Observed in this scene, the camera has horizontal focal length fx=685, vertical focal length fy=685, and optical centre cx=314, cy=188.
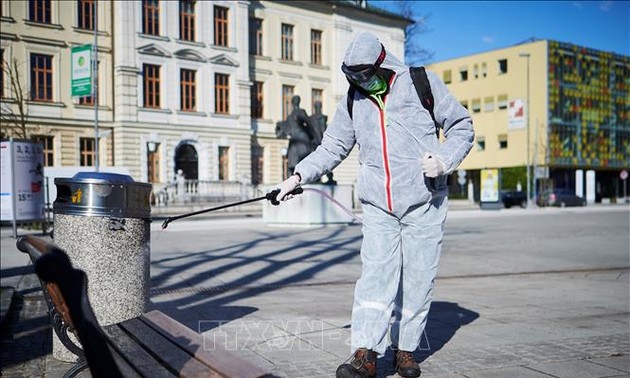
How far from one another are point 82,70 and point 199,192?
1982 cm

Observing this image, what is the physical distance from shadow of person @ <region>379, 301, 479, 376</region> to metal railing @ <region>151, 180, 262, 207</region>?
31556 millimetres

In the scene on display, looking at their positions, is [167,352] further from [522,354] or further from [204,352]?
[522,354]

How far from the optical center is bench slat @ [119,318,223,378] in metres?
2.05

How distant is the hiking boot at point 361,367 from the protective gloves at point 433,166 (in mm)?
997

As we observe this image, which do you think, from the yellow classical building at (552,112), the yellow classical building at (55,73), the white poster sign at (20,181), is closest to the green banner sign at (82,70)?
the white poster sign at (20,181)

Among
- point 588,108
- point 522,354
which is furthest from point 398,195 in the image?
point 588,108

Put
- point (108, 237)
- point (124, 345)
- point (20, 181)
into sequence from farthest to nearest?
point (20, 181)
point (108, 237)
point (124, 345)

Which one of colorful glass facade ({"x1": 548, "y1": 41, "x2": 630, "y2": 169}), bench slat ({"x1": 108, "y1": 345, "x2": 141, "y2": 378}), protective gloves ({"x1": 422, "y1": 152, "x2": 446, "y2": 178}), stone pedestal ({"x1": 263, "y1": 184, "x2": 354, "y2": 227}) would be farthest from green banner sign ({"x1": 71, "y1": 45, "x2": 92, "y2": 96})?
colorful glass facade ({"x1": 548, "y1": 41, "x2": 630, "y2": 169})

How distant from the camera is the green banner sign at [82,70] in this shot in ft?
66.7

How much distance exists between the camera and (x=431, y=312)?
241 inches

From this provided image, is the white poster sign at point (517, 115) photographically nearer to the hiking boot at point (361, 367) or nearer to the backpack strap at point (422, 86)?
the backpack strap at point (422, 86)

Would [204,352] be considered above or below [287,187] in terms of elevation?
below

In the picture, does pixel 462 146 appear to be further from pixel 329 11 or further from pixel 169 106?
pixel 329 11

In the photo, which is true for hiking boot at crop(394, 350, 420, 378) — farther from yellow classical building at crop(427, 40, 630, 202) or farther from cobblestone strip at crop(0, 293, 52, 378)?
yellow classical building at crop(427, 40, 630, 202)
